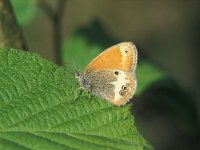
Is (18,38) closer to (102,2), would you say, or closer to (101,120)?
(101,120)

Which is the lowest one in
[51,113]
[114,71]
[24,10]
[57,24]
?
[51,113]

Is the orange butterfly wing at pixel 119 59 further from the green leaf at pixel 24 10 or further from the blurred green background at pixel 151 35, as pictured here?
the blurred green background at pixel 151 35

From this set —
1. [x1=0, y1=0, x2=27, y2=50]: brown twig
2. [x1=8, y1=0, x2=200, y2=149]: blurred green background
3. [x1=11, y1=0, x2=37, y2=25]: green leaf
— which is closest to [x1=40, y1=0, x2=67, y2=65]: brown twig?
[x1=11, y1=0, x2=37, y2=25]: green leaf

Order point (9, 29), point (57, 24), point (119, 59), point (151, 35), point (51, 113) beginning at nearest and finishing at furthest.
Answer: point (51, 113), point (9, 29), point (119, 59), point (57, 24), point (151, 35)

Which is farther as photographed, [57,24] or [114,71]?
[57,24]

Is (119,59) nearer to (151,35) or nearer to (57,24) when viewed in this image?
(57,24)

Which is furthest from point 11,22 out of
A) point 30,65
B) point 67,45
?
point 67,45

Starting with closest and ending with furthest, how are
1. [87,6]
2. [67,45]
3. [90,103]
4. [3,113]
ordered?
[3,113]
[90,103]
[67,45]
[87,6]

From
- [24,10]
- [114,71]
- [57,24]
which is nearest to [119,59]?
[114,71]
